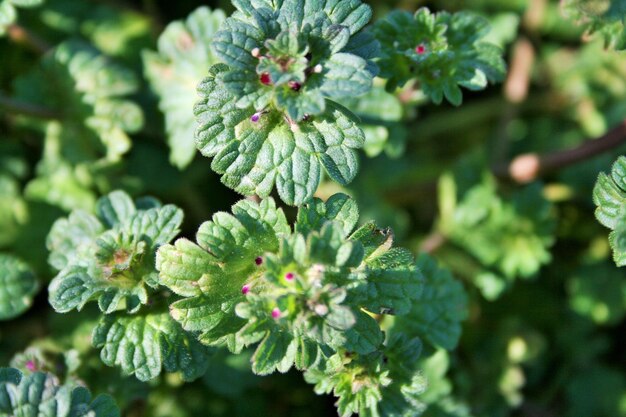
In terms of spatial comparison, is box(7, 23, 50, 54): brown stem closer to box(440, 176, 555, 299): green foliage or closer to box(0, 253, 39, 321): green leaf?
box(0, 253, 39, 321): green leaf

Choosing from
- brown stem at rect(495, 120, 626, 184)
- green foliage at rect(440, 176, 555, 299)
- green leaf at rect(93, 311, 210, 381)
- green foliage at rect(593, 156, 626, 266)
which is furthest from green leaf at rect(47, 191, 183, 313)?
brown stem at rect(495, 120, 626, 184)

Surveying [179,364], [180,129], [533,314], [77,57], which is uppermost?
[77,57]

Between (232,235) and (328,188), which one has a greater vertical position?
(232,235)

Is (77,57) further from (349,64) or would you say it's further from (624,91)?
(624,91)

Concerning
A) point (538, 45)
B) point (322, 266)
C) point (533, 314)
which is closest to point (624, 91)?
point (538, 45)

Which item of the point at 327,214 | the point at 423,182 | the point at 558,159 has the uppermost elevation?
the point at 327,214

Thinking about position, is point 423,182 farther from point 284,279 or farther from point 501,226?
point 284,279

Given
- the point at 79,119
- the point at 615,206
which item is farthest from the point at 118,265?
the point at 615,206
